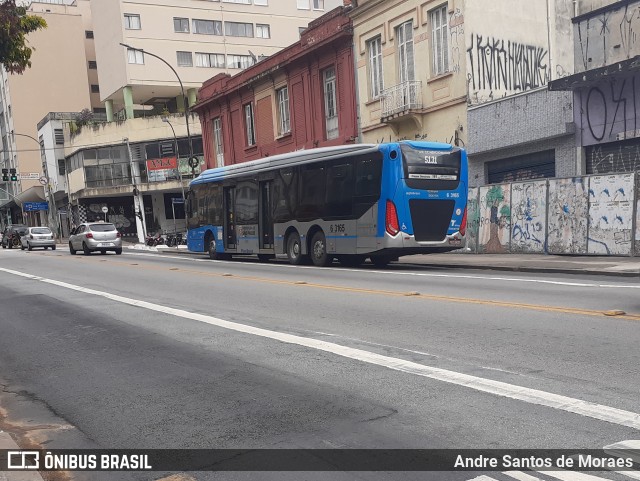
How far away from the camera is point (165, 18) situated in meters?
59.7

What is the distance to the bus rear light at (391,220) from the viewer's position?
17141mm

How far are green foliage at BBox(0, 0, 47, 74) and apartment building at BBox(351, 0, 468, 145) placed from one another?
1599cm

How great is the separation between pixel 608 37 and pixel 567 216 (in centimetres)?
620

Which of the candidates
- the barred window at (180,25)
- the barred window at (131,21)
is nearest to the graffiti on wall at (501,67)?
the barred window at (131,21)

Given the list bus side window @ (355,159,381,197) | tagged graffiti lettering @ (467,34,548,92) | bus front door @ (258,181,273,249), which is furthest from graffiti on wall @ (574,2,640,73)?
bus front door @ (258,181,273,249)

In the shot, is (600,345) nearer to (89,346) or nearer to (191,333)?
(191,333)

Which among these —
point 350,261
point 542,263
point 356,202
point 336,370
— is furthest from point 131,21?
point 336,370

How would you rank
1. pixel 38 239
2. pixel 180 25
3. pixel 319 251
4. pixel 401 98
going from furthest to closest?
pixel 180 25
pixel 38 239
pixel 401 98
pixel 319 251

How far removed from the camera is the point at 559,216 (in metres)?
19.1

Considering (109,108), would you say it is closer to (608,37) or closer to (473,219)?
(473,219)

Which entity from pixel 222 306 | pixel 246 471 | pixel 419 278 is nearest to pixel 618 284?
pixel 419 278

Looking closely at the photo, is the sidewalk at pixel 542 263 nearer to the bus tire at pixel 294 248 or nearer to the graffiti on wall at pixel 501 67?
the bus tire at pixel 294 248

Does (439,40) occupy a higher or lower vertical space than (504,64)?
higher

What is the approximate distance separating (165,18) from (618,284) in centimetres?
5553
